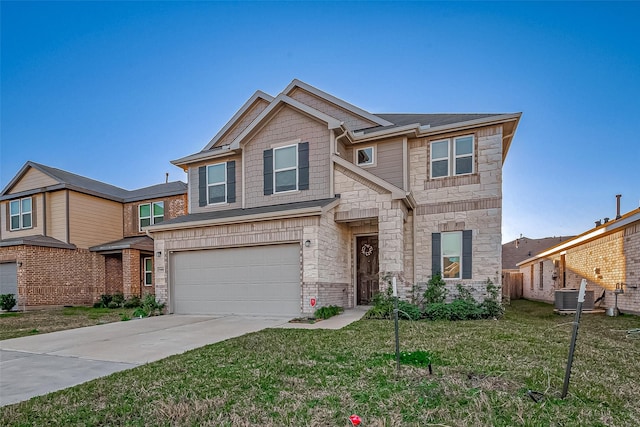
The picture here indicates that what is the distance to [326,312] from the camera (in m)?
9.50

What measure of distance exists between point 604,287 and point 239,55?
16.1 m

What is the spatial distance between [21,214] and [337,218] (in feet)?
58.9

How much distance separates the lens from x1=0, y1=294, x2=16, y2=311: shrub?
579 inches

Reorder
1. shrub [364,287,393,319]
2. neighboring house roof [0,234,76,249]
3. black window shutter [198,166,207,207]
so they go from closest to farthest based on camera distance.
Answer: shrub [364,287,393,319]
black window shutter [198,166,207,207]
neighboring house roof [0,234,76,249]

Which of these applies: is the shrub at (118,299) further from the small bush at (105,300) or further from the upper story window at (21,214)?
the upper story window at (21,214)

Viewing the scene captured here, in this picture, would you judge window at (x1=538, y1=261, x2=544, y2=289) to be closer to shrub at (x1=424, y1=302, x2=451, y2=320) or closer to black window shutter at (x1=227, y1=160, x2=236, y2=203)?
shrub at (x1=424, y1=302, x2=451, y2=320)

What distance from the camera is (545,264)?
1881cm

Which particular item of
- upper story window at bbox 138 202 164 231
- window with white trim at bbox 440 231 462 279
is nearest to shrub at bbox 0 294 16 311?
upper story window at bbox 138 202 164 231

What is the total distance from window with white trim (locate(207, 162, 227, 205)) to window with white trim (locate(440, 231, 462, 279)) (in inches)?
307

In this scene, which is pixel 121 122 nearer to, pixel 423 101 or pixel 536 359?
pixel 423 101

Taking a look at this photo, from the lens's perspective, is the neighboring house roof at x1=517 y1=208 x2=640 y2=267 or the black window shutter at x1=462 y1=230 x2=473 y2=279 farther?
the black window shutter at x1=462 y1=230 x2=473 y2=279

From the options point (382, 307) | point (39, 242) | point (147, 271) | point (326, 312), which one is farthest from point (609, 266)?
point (39, 242)

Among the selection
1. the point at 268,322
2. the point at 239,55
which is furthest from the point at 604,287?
the point at 239,55

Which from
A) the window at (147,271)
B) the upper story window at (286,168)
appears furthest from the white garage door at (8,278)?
the upper story window at (286,168)
